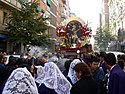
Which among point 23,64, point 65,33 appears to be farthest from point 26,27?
point 23,64

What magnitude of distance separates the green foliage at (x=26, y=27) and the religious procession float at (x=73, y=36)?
27.0 feet

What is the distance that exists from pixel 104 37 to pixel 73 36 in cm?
4907

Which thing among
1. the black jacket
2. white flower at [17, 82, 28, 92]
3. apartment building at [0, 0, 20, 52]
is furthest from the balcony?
white flower at [17, 82, 28, 92]

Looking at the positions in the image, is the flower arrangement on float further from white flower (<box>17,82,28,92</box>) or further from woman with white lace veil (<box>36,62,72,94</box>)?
white flower (<box>17,82,28,92</box>)

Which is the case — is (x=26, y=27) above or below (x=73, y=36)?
above

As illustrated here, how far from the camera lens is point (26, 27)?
30.1 metres

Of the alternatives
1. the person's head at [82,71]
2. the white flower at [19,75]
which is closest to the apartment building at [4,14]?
the person's head at [82,71]

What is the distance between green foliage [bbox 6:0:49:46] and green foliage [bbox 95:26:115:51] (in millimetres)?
39537

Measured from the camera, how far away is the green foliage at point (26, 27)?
30016mm

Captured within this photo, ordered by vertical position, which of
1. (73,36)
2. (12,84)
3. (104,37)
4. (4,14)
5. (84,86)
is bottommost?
(84,86)

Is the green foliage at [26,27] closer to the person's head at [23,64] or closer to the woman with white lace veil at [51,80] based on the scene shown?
the person's head at [23,64]

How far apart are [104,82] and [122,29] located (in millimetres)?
54966

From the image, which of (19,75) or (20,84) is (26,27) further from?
(20,84)

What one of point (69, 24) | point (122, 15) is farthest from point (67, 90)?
point (122, 15)
